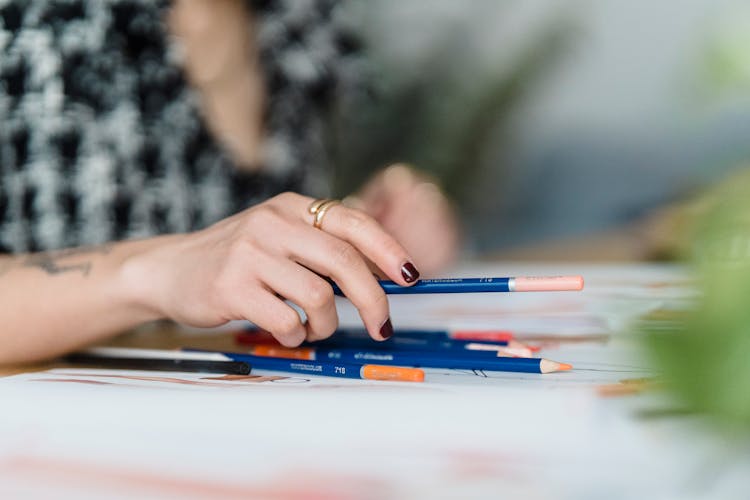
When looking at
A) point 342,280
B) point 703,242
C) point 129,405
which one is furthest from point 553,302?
point 703,242

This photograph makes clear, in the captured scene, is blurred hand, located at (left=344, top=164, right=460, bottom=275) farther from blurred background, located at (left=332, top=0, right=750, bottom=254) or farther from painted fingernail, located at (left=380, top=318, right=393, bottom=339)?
blurred background, located at (left=332, top=0, right=750, bottom=254)

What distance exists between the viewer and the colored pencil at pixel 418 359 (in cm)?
39

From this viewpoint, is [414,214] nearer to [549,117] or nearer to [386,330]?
[386,330]

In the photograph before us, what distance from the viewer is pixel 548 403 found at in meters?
0.33

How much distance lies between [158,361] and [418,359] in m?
0.16

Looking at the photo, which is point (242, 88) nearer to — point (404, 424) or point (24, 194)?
point (24, 194)

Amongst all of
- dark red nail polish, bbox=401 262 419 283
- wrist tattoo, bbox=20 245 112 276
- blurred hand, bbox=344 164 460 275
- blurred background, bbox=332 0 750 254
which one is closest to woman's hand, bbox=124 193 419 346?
dark red nail polish, bbox=401 262 419 283

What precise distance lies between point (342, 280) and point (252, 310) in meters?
0.06

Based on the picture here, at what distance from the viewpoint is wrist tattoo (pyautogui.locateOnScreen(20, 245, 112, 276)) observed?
0.52 metres

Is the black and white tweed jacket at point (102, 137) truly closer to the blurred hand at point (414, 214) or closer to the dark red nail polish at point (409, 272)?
the blurred hand at point (414, 214)

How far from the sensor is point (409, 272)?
0.41 meters

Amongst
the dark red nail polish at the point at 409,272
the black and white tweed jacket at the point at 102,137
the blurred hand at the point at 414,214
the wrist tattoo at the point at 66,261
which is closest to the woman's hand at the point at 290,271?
the dark red nail polish at the point at 409,272

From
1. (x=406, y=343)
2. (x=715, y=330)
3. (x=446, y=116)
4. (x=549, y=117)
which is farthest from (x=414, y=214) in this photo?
(x=549, y=117)

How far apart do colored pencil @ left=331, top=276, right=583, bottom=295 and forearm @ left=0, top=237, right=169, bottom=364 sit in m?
0.19
